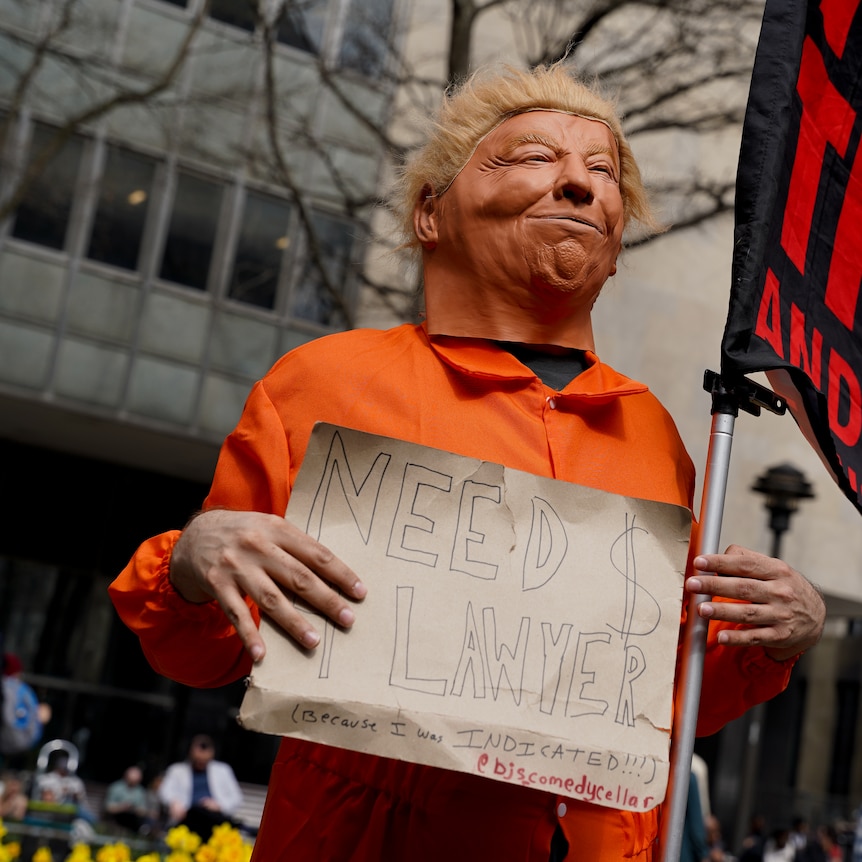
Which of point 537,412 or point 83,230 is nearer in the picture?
point 537,412

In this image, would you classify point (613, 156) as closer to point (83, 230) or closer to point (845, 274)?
point (845, 274)

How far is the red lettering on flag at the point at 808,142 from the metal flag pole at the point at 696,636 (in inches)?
13.9

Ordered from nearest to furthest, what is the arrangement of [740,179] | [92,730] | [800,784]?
[740,179], [92,730], [800,784]

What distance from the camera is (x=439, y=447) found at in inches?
85.0

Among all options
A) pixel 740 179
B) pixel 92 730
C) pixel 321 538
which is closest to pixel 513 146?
pixel 740 179

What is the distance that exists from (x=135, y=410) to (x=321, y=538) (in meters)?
15.4

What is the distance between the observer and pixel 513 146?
2.44 m

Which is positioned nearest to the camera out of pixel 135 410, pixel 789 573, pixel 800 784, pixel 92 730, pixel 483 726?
pixel 483 726

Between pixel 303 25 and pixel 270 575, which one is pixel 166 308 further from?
pixel 270 575

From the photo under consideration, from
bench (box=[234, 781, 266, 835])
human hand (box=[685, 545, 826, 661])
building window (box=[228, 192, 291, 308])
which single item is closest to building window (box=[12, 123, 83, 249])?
building window (box=[228, 192, 291, 308])

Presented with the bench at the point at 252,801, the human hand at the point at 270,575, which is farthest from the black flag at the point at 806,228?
the bench at the point at 252,801

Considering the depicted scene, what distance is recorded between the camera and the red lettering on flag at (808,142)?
7.75 feet

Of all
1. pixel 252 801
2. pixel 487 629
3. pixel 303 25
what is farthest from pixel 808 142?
pixel 252 801

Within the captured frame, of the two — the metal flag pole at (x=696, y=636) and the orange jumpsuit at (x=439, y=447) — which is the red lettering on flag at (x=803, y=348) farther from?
the orange jumpsuit at (x=439, y=447)
